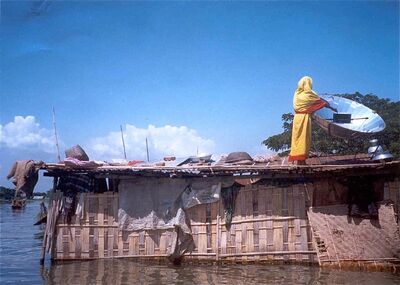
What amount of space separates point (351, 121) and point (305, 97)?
1788 millimetres

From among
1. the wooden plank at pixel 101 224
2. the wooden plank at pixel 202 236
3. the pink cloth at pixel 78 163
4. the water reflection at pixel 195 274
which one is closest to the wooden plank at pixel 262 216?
the water reflection at pixel 195 274

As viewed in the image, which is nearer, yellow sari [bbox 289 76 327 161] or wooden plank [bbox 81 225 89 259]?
yellow sari [bbox 289 76 327 161]

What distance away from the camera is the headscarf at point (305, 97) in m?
9.23

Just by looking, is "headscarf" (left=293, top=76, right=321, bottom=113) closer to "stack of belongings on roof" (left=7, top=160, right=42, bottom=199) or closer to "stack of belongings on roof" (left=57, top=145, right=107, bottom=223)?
"stack of belongings on roof" (left=57, top=145, right=107, bottom=223)

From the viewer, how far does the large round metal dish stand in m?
9.52

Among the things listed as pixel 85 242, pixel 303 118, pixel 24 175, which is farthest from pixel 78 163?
pixel 303 118

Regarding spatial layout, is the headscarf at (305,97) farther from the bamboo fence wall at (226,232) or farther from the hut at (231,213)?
the bamboo fence wall at (226,232)

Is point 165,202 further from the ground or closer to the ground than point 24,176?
closer to the ground

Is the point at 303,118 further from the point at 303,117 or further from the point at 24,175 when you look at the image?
the point at 24,175

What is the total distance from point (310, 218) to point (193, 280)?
3.38 metres

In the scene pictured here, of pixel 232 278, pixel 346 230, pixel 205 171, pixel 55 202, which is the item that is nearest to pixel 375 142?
pixel 346 230

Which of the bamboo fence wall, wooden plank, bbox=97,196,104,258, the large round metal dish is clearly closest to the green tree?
the large round metal dish

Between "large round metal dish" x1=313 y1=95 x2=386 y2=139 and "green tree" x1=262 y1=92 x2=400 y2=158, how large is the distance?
2299 mm

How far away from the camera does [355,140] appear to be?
12211mm
